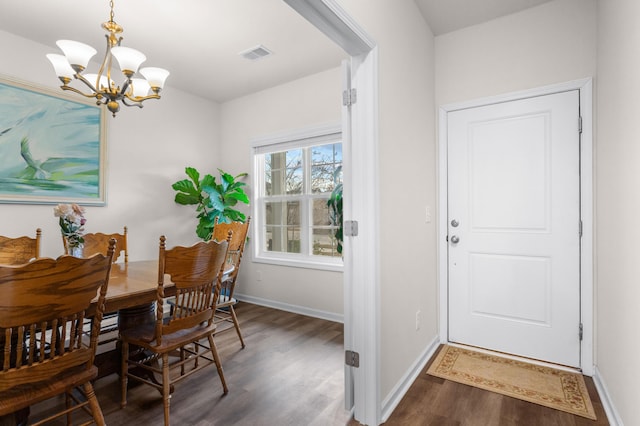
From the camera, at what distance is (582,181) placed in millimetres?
2271

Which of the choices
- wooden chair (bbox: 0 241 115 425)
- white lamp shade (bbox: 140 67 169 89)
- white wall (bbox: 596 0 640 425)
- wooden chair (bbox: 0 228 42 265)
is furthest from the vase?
white wall (bbox: 596 0 640 425)

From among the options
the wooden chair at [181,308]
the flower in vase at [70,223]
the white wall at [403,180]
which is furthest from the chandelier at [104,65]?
the white wall at [403,180]

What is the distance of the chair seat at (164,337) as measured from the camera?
1.78 m

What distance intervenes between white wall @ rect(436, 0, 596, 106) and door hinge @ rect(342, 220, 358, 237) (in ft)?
5.56

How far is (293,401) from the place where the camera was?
1991 millimetres

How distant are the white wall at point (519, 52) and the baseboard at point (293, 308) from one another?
2418 millimetres

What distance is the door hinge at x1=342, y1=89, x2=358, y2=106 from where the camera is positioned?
1.80 metres

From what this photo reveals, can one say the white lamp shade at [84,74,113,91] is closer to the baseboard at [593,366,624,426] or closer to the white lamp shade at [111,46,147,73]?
the white lamp shade at [111,46,147,73]

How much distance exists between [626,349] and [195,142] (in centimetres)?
447

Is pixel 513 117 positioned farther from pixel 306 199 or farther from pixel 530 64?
pixel 306 199

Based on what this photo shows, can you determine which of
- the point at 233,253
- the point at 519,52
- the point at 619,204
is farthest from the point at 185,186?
the point at 619,204

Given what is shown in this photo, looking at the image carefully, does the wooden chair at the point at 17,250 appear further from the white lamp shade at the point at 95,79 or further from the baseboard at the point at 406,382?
the baseboard at the point at 406,382

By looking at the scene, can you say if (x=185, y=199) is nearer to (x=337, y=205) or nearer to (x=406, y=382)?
(x=337, y=205)

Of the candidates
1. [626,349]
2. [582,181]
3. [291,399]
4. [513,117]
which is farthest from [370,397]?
[513,117]
